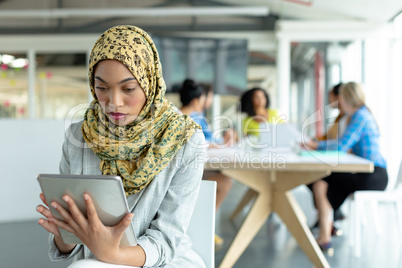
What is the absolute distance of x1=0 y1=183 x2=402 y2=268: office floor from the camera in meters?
2.86

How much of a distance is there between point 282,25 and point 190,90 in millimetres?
3182

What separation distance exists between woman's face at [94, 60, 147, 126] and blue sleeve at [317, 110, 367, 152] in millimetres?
2327

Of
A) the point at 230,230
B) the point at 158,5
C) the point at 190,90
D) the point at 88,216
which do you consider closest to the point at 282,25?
the point at 158,5

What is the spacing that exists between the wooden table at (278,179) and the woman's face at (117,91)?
1344 millimetres

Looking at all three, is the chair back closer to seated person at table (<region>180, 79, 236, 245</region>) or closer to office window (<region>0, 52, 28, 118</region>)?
seated person at table (<region>180, 79, 236, 245</region>)

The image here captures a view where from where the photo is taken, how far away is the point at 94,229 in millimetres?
972

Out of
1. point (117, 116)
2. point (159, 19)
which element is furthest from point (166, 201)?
point (159, 19)

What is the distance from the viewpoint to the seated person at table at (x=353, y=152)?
10.5 feet

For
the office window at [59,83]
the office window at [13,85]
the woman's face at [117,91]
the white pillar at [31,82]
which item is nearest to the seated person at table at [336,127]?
the woman's face at [117,91]

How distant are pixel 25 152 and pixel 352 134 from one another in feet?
8.78

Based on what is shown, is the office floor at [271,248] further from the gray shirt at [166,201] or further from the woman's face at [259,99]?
the gray shirt at [166,201]

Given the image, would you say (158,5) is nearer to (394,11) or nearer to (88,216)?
(394,11)

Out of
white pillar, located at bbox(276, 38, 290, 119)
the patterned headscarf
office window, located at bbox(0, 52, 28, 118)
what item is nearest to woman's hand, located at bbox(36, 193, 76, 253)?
the patterned headscarf

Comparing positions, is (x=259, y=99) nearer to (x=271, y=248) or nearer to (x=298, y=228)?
(x=271, y=248)
